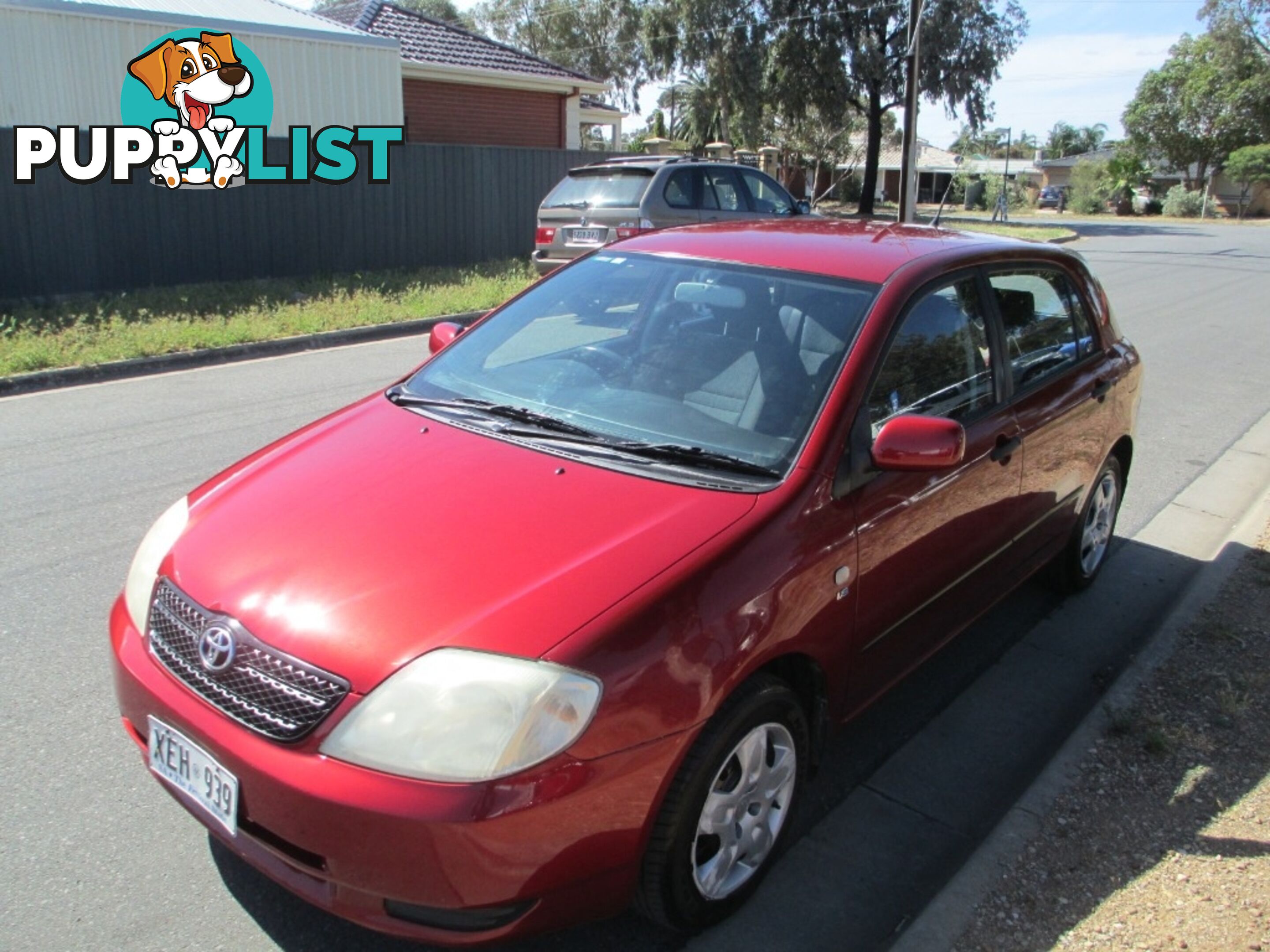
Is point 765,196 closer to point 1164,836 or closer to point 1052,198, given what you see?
point 1164,836

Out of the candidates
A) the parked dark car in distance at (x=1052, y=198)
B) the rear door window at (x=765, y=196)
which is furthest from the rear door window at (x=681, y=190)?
the parked dark car in distance at (x=1052, y=198)

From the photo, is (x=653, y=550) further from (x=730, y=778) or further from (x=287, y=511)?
(x=287, y=511)

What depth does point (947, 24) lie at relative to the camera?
114ft

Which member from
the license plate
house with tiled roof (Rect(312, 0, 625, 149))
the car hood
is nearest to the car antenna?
the car hood

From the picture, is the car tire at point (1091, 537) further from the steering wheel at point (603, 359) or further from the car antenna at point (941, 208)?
the steering wheel at point (603, 359)

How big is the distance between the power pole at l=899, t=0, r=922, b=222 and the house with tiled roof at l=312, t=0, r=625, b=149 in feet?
24.2

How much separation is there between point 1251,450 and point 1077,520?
4.06 meters

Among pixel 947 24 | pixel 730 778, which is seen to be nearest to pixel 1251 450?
pixel 730 778

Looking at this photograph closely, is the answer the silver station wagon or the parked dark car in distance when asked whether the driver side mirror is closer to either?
the silver station wagon

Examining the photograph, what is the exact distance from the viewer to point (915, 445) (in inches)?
120

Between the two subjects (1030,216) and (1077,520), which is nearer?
(1077,520)

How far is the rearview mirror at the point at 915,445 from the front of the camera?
3051mm

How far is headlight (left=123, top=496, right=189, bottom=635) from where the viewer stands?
112 inches

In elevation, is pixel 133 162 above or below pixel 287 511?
above
